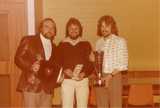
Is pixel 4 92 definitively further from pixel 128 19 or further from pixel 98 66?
pixel 128 19

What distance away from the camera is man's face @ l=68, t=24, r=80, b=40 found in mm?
5500

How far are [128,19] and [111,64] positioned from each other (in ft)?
11.3

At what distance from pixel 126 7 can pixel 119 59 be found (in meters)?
3.48

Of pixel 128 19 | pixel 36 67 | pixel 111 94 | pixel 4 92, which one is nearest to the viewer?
pixel 36 67

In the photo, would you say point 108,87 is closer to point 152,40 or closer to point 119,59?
point 119,59

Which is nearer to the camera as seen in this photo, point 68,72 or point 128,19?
point 68,72

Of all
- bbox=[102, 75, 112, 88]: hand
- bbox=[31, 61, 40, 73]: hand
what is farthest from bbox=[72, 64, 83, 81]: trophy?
bbox=[31, 61, 40, 73]: hand

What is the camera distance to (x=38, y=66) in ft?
17.7

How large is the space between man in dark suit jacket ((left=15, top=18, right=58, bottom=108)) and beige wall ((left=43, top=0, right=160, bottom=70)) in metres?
3.12

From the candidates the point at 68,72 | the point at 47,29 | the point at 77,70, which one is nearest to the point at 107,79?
the point at 77,70

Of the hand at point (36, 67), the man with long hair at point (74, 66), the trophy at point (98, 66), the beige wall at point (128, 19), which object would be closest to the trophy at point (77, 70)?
the man with long hair at point (74, 66)

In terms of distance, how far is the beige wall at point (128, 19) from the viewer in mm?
8641

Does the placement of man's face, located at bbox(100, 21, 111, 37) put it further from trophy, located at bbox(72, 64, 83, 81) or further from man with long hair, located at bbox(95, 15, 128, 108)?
trophy, located at bbox(72, 64, 83, 81)

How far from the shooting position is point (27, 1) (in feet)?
22.1
